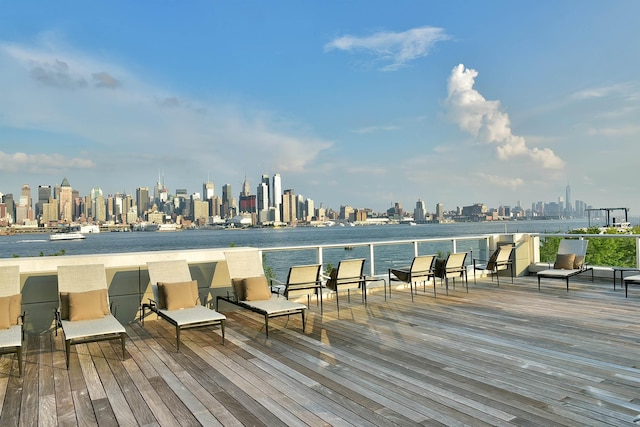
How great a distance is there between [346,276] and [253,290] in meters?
1.81

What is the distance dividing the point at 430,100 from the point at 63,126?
30764 mm

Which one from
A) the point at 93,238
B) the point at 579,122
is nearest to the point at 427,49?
the point at 579,122

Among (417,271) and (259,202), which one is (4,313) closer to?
(417,271)

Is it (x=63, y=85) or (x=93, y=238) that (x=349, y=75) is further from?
(x=93, y=238)

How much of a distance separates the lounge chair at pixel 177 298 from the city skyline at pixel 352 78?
13.5 m

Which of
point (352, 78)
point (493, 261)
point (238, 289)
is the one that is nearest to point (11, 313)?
point (238, 289)

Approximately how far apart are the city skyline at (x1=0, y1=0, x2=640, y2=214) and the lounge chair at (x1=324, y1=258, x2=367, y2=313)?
41.5ft

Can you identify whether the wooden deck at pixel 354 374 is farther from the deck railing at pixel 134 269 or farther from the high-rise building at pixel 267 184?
the high-rise building at pixel 267 184

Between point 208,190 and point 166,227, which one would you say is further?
point 166,227

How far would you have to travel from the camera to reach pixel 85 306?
522cm

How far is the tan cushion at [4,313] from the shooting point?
4.76 meters

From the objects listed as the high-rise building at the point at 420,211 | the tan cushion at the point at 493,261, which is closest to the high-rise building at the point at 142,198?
the high-rise building at the point at 420,211

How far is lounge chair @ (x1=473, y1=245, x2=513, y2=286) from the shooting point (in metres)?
9.59

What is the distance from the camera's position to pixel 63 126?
39.8 metres
